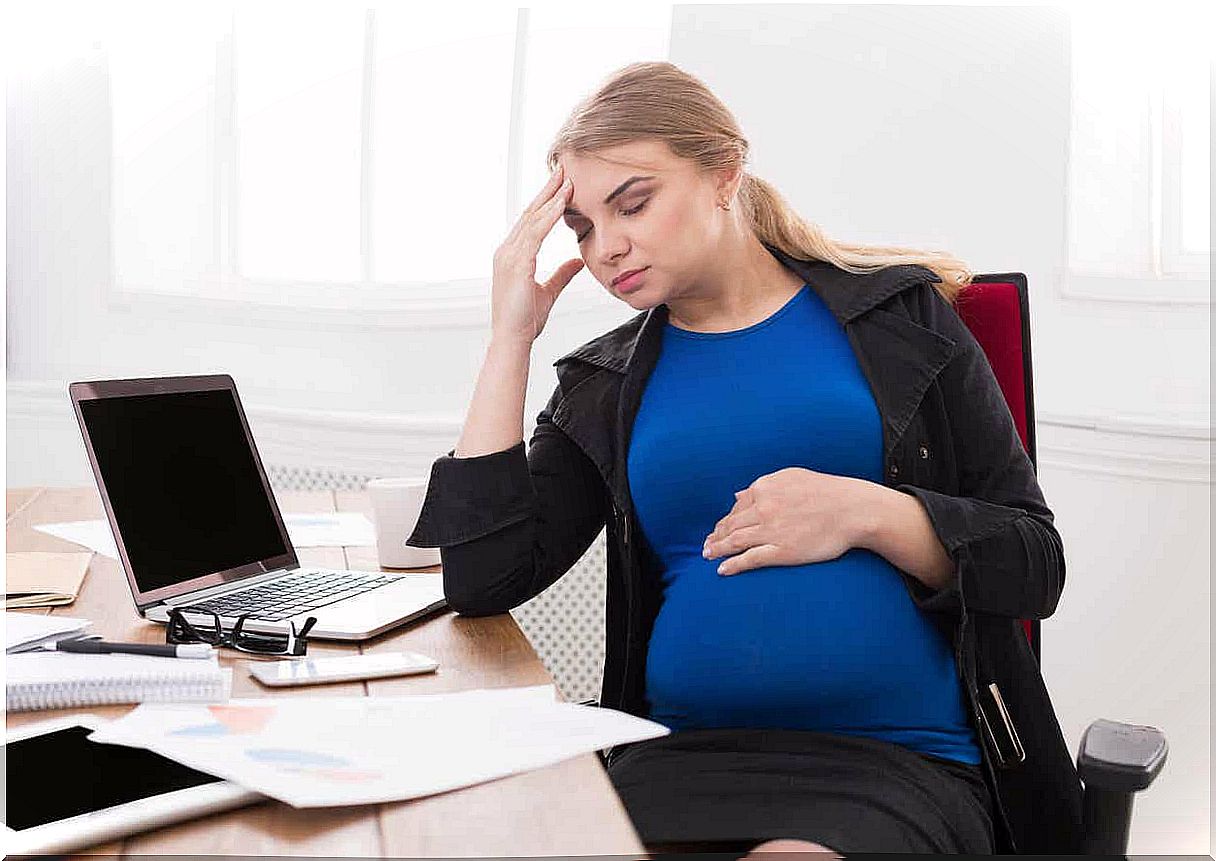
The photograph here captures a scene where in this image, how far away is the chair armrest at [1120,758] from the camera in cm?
110

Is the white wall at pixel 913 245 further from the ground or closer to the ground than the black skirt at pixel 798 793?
further from the ground

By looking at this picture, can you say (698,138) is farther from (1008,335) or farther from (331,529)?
(331,529)

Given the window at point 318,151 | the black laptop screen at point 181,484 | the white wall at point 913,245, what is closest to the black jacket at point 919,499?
the black laptop screen at point 181,484

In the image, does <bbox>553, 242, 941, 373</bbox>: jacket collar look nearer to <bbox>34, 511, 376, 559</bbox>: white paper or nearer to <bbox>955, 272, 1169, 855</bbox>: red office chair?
<bbox>955, 272, 1169, 855</bbox>: red office chair

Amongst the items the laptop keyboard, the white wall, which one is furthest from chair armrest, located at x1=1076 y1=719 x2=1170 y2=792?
the white wall

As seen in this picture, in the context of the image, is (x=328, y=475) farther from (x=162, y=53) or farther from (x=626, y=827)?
(x=626, y=827)

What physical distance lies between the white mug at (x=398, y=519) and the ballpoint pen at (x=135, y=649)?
489 mm

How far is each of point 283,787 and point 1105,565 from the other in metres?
1.94

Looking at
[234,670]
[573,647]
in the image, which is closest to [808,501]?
[234,670]

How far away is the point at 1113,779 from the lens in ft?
3.62

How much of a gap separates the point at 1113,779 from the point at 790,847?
1.16ft

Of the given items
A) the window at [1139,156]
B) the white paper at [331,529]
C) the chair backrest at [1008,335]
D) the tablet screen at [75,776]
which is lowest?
the tablet screen at [75,776]

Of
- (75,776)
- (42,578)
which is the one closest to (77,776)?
(75,776)

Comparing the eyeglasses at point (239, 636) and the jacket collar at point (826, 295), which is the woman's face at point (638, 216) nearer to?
the jacket collar at point (826, 295)
